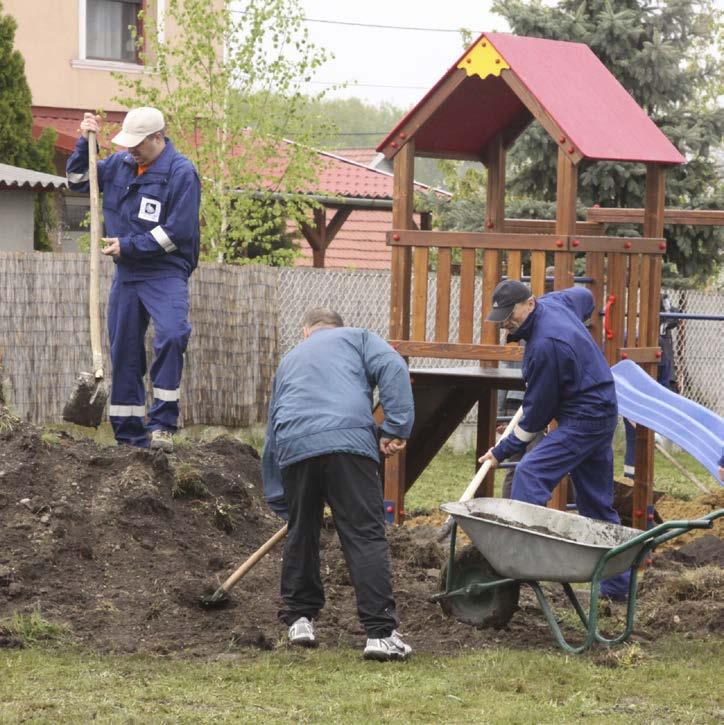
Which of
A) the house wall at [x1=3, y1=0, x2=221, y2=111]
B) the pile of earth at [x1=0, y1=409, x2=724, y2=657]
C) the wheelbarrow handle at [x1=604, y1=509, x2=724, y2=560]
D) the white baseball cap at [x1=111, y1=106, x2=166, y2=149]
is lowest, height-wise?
the pile of earth at [x1=0, y1=409, x2=724, y2=657]

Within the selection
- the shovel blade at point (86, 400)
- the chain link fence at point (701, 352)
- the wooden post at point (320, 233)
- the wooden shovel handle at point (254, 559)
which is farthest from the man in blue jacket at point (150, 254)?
the wooden post at point (320, 233)

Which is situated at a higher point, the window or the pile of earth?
the window

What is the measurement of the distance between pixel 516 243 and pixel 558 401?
6.72 feet

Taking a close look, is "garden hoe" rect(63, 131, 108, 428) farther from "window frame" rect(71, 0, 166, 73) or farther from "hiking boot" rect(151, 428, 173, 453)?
"window frame" rect(71, 0, 166, 73)

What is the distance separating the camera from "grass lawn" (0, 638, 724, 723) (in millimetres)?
4988

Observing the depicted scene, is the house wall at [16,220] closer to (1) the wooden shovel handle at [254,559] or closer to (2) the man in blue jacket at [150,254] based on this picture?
(2) the man in blue jacket at [150,254]

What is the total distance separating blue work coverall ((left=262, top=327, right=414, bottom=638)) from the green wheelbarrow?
0.39m

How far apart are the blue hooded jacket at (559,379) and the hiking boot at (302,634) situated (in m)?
1.25

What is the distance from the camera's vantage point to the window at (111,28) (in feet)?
69.6

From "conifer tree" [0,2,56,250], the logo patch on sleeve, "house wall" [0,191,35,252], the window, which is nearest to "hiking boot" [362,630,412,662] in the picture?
the logo patch on sleeve

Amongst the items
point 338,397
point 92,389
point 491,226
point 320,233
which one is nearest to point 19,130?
point 320,233

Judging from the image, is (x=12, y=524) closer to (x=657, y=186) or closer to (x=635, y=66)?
(x=657, y=186)

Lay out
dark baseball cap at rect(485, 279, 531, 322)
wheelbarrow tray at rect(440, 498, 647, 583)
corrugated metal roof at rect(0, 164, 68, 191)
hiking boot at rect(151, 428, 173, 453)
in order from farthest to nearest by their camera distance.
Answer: corrugated metal roof at rect(0, 164, 68, 191)
hiking boot at rect(151, 428, 173, 453)
dark baseball cap at rect(485, 279, 531, 322)
wheelbarrow tray at rect(440, 498, 647, 583)

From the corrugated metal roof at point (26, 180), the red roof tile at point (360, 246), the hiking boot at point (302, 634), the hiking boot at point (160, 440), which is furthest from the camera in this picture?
the red roof tile at point (360, 246)
